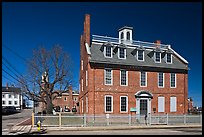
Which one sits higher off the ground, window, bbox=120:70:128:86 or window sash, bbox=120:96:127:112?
window, bbox=120:70:128:86

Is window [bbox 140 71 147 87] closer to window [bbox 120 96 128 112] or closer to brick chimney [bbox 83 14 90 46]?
window [bbox 120 96 128 112]

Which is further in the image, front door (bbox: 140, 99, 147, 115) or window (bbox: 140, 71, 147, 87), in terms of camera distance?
window (bbox: 140, 71, 147, 87)

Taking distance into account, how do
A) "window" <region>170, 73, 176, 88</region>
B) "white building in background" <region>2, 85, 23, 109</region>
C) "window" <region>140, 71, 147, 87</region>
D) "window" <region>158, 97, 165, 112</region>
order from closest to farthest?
"window" <region>140, 71, 147, 87</region>
"window" <region>158, 97, 165, 112</region>
"window" <region>170, 73, 176, 88</region>
"white building in background" <region>2, 85, 23, 109</region>

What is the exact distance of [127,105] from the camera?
104ft

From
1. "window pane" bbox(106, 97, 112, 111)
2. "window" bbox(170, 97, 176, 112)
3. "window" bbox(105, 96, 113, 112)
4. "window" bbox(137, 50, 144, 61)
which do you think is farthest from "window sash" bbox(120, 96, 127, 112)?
"window" bbox(170, 97, 176, 112)

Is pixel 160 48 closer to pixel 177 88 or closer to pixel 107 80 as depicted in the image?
pixel 177 88

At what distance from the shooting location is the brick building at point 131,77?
30.6 m

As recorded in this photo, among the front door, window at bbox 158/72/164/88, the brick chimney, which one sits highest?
the brick chimney

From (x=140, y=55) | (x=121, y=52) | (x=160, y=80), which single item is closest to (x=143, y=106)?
(x=160, y=80)

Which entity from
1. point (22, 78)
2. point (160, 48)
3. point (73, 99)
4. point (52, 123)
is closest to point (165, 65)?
point (160, 48)

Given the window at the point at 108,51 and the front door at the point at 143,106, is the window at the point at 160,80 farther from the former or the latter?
the window at the point at 108,51

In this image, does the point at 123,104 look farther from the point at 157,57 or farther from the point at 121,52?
the point at 157,57

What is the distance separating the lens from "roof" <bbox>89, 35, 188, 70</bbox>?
102ft

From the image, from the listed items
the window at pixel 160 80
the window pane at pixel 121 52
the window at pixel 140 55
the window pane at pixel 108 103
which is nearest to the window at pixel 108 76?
the window pane at pixel 108 103
